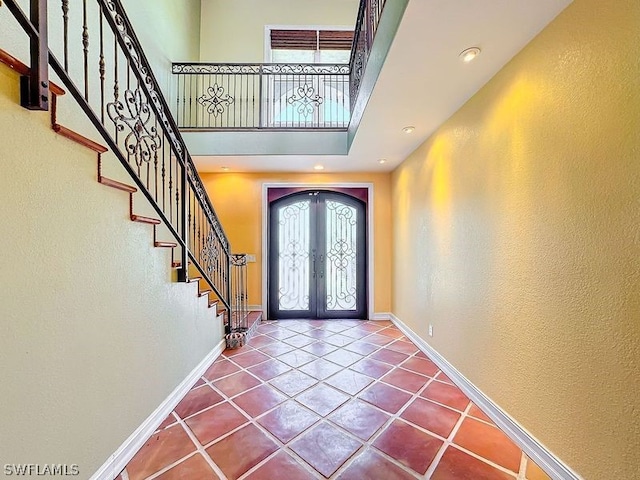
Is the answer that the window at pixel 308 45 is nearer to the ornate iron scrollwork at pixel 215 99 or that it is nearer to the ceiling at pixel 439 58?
the ornate iron scrollwork at pixel 215 99

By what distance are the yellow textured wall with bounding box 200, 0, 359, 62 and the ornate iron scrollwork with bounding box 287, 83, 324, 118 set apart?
128 cm

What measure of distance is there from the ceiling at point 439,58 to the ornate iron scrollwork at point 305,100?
1870 millimetres

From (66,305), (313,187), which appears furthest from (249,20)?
(66,305)

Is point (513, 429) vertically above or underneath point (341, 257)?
underneath

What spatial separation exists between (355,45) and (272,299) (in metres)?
3.98

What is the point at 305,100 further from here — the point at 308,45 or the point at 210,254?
the point at 210,254

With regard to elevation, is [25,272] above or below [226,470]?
above

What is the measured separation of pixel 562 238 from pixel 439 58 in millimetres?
1337

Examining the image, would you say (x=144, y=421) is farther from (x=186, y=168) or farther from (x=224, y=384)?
(x=186, y=168)

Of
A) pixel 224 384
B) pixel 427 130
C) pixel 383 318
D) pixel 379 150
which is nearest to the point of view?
pixel 224 384

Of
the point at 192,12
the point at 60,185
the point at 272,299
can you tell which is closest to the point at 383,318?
the point at 272,299

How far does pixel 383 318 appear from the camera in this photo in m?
5.20

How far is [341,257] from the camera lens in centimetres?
528

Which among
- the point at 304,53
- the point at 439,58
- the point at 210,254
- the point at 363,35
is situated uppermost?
the point at 304,53
